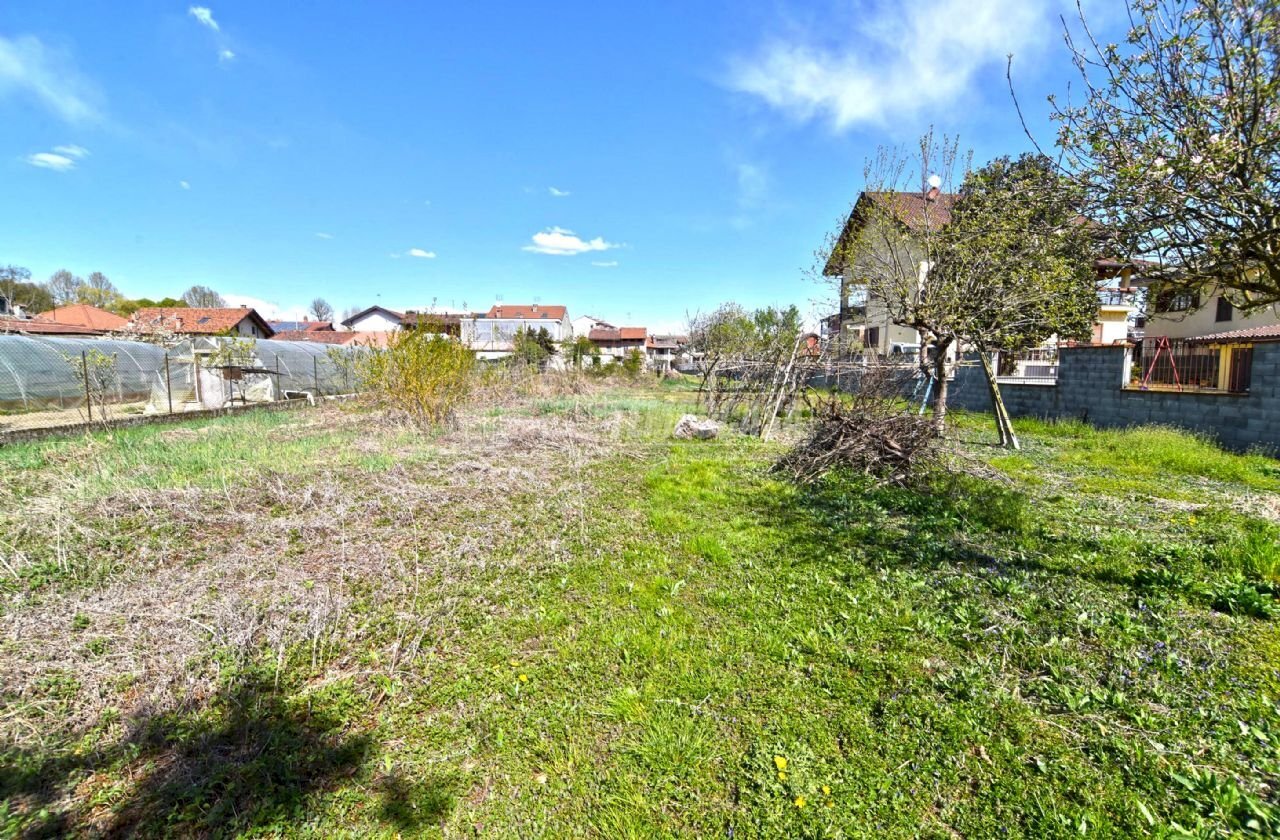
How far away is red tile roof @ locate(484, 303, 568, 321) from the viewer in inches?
2414

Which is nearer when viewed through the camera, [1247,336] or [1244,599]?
[1244,599]

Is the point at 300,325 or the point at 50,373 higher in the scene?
the point at 300,325

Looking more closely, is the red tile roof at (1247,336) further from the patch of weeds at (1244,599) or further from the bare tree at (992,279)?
the patch of weeds at (1244,599)

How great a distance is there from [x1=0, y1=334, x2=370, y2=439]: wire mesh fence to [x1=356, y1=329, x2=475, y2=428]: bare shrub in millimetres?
4368

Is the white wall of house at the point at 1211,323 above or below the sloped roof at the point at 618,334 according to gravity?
below

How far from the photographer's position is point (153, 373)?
13555mm

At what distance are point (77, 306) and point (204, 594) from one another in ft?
175

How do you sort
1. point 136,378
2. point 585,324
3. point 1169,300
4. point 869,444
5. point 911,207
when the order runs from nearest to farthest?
point 1169,300 → point 869,444 → point 911,207 → point 136,378 → point 585,324

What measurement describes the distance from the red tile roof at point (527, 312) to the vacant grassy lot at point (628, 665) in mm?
58340

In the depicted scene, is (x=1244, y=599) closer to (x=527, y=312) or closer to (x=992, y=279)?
(x=992, y=279)

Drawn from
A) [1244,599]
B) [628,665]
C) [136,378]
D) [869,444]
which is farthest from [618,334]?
[628,665]

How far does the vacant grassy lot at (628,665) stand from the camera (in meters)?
1.88

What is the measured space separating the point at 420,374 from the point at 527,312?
182 ft

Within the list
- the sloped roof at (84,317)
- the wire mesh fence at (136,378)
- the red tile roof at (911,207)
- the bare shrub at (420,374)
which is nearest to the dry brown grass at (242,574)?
the bare shrub at (420,374)
